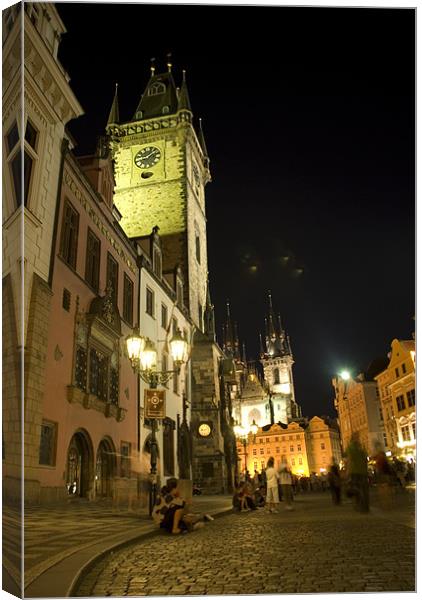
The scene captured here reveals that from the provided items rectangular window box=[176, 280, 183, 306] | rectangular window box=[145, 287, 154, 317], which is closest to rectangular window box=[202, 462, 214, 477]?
rectangular window box=[176, 280, 183, 306]

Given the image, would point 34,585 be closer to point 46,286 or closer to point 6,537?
point 6,537

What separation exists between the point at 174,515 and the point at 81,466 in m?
5.04

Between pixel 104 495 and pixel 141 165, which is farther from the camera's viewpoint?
pixel 141 165

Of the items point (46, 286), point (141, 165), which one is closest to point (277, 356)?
point (141, 165)

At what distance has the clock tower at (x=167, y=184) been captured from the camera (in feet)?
108

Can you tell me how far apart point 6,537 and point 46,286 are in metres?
4.30

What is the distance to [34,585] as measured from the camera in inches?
183

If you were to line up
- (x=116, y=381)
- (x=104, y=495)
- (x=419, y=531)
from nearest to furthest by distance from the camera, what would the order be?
(x=419, y=531) → (x=104, y=495) → (x=116, y=381)

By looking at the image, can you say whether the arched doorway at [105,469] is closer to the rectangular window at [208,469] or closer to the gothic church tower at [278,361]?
the rectangular window at [208,469]

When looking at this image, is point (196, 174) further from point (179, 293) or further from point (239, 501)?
point (239, 501)

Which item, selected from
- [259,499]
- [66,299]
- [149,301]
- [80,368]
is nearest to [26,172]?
[66,299]

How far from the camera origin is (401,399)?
905cm

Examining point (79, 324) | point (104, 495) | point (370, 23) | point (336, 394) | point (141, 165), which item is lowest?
point (104, 495)

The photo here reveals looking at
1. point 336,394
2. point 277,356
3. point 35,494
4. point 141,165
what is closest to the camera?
point 35,494
